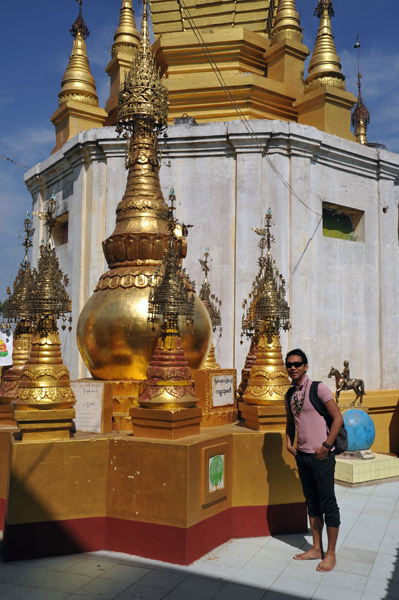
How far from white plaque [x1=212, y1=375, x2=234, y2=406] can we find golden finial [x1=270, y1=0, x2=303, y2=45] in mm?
12789

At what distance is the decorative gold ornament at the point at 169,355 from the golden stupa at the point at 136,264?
25.0 inches

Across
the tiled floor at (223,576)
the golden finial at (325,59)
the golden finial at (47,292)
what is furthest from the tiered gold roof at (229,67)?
the tiled floor at (223,576)

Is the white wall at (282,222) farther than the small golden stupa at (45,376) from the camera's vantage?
Yes

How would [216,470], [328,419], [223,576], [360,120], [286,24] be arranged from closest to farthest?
1. [223,576]
2. [328,419]
3. [216,470]
4. [286,24]
5. [360,120]

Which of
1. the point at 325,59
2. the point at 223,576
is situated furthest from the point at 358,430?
the point at 325,59

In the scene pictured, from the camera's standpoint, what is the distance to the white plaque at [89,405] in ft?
20.8

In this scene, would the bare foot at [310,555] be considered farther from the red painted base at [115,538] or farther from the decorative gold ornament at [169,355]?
the decorative gold ornament at [169,355]

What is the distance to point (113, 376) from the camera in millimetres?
7281

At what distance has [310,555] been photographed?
5.64 meters

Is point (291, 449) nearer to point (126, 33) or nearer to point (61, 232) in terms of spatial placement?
point (61, 232)

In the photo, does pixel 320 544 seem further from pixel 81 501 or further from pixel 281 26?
pixel 281 26

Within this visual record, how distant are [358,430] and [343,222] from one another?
669 cm

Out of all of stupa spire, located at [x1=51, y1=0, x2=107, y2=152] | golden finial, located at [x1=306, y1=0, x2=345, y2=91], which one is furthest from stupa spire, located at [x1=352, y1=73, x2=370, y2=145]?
stupa spire, located at [x1=51, y1=0, x2=107, y2=152]

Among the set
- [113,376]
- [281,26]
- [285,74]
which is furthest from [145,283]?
[281,26]
